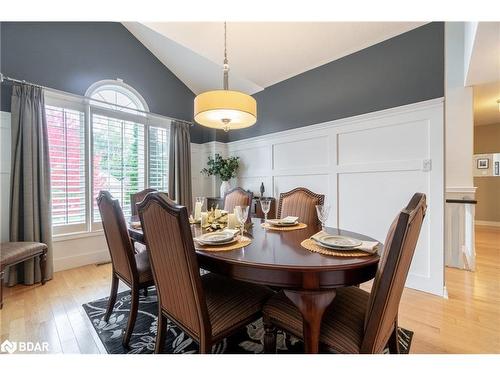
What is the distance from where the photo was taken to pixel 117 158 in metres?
3.48

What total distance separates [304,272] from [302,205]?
4.10 feet

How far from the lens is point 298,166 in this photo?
3391mm

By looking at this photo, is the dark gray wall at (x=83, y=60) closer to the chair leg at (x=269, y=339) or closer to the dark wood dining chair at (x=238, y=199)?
the dark wood dining chair at (x=238, y=199)

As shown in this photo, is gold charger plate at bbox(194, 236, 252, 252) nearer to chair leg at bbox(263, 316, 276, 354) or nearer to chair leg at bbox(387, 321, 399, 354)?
chair leg at bbox(263, 316, 276, 354)

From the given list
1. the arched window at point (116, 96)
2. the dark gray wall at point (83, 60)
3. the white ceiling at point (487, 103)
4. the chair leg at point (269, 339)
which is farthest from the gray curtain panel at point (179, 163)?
the white ceiling at point (487, 103)

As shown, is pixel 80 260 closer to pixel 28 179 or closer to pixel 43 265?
pixel 43 265

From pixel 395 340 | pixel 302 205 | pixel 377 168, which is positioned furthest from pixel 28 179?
pixel 377 168

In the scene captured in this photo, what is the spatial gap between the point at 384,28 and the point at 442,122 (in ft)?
3.85

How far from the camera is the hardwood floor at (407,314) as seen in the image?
5.16ft

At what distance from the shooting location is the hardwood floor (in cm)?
157

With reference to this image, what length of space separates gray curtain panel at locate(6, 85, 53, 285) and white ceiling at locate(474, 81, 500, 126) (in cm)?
567

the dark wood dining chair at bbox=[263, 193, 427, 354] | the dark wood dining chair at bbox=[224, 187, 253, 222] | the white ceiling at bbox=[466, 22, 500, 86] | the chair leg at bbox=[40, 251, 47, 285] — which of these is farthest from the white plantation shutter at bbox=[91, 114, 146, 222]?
the white ceiling at bbox=[466, 22, 500, 86]
